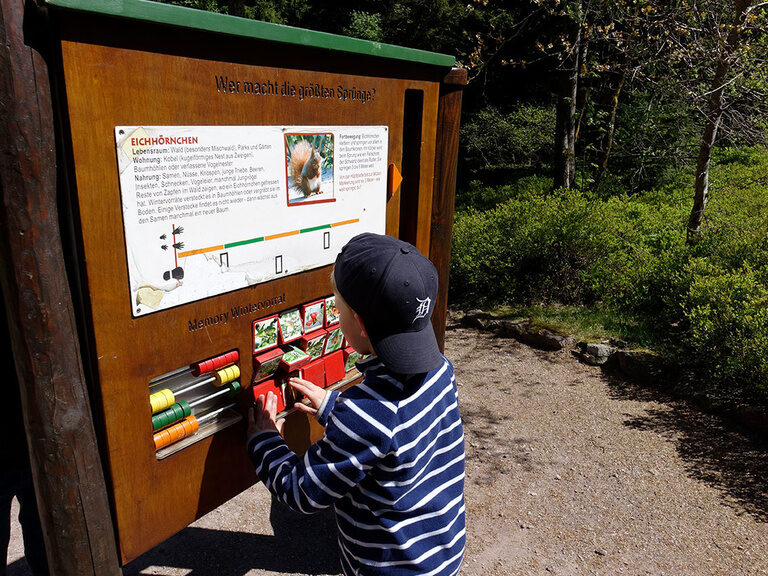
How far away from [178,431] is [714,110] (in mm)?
5999

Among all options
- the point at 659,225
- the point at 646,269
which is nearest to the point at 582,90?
the point at 659,225

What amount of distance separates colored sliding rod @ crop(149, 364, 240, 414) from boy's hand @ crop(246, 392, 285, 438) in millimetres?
119

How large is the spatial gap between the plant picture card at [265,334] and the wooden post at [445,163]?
3.21 feet

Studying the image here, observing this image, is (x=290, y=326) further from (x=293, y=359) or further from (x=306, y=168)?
(x=306, y=168)

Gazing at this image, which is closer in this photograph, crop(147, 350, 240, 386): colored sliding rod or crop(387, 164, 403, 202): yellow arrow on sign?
crop(147, 350, 240, 386): colored sliding rod

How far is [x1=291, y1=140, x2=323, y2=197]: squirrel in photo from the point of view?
191cm

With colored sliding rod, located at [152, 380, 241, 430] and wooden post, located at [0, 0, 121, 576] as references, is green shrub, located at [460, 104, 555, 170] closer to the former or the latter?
colored sliding rod, located at [152, 380, 241, 430]

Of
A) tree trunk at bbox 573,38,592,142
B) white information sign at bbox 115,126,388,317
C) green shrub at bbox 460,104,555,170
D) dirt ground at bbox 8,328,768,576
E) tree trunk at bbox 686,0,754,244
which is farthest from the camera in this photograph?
green shrub at bbox 460,104,555,170

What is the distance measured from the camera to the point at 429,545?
62.2 inches

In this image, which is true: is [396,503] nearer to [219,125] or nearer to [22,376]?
[22,376]

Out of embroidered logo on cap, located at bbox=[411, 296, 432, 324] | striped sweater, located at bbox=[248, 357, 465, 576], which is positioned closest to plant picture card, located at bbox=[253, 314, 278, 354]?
striped sweater, located at bbox=[248, 357, 465, 576]

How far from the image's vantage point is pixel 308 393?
6.33 ft

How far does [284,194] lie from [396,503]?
0.99 meters

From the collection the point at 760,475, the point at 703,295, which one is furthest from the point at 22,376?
the point at 703,295
